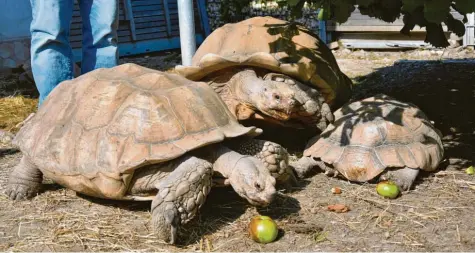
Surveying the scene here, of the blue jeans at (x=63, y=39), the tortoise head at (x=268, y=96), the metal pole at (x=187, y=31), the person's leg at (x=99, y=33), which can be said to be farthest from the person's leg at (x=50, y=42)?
the tortoise head at (x=268, y=96)

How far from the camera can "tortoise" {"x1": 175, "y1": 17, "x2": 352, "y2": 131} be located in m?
3.74

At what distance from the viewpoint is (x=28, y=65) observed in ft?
25.7

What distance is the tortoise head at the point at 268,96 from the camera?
364 centimetres

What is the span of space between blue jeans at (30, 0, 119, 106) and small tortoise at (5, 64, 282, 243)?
1.05 metres

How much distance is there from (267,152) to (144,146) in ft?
2.19

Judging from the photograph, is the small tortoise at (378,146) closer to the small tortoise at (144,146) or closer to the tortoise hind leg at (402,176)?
the tortoise hind leg at (402,176)

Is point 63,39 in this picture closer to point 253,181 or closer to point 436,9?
point 253,181

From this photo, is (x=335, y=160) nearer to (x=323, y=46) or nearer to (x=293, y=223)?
(x=293, y=223)

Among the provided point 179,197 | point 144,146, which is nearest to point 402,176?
point 179,197

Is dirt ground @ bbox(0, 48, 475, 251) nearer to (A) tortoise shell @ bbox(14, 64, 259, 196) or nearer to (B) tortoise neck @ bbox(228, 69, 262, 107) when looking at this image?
(A) tortoise shell @ bbox(14, 64, 259, 196)

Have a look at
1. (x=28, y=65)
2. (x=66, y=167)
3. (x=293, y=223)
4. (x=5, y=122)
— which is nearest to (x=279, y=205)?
(x=293, y=223)

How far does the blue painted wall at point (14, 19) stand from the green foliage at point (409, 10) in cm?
537

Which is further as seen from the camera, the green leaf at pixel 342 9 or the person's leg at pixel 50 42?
the person's leg at pixel 50 42

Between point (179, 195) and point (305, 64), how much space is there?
167cm
